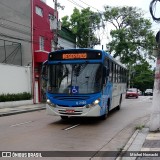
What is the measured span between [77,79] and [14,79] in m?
15.5

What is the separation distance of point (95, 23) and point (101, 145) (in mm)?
43583

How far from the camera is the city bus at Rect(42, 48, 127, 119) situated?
14.9m

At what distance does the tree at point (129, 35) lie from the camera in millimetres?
55031

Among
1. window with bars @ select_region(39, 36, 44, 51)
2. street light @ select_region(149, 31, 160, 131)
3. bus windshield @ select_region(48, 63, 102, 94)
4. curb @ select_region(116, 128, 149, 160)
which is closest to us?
curb @ select_region(116, 128, 149, 160)

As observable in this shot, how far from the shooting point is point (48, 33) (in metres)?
36.6

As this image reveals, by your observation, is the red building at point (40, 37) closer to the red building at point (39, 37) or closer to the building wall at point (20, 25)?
the red building at point (39, 37)

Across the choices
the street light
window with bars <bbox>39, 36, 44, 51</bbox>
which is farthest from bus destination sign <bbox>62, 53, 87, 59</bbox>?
window with bars <bbox>39, 36, 44, 51</bbox>

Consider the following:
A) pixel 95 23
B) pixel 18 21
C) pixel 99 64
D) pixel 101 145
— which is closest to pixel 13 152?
pixel 101 145

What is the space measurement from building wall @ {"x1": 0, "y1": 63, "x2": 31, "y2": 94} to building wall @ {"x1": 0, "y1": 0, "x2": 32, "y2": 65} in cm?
173

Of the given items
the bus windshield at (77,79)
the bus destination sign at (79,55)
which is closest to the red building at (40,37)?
the bus destination sign at (79,55)

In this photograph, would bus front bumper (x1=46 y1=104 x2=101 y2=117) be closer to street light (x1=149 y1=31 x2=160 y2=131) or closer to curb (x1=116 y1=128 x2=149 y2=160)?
curb (x1=116 y1=128 x2=149 y2=160)

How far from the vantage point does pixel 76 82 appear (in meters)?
15.0

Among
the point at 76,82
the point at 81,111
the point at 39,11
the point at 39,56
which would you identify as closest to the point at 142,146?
the point at 81,111

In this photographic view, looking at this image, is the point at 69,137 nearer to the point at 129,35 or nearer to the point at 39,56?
the point at 39,56
